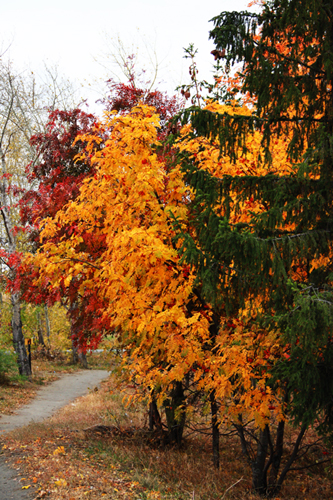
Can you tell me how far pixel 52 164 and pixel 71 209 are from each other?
3668 millimetres

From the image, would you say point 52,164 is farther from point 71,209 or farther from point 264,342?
point 264,342

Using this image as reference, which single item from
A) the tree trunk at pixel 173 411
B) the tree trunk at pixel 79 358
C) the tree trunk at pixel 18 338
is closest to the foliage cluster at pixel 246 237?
the tree trunk at pixel 173 411

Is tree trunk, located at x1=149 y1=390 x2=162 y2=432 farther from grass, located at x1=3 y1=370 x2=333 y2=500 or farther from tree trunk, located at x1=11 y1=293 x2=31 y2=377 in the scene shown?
tree trunk, located at x1=11 y1=293 x2=31 y2=377

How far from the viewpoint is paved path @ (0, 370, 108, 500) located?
18.4ft

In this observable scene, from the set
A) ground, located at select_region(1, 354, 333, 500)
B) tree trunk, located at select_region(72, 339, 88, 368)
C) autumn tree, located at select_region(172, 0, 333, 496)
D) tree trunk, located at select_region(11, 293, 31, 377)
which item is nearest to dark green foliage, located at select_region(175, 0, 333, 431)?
autumn tree, located at select_region(172, 0, 333, 496)

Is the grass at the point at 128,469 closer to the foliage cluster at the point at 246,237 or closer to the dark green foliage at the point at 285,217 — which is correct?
the foliage cluster at the point at 246,237

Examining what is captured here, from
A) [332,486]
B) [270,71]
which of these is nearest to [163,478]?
[332,486]

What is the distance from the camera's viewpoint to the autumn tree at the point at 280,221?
405cm

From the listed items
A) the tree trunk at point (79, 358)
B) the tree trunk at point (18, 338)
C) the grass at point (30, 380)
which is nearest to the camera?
the grass at point (30, 380)

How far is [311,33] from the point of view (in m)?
4.78

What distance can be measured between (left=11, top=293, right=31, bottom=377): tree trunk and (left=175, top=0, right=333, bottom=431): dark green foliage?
1406 centimetres

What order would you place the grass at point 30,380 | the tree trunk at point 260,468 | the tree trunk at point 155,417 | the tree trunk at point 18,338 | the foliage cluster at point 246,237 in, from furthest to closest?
the tree trunk at point 18,338, the grass at point 30,380, the tree trunk at point 155,417, the tree trunk at point 260,468, the foliage cluster at point 246,237

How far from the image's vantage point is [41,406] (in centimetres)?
1400

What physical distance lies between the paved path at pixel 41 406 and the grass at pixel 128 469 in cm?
20
